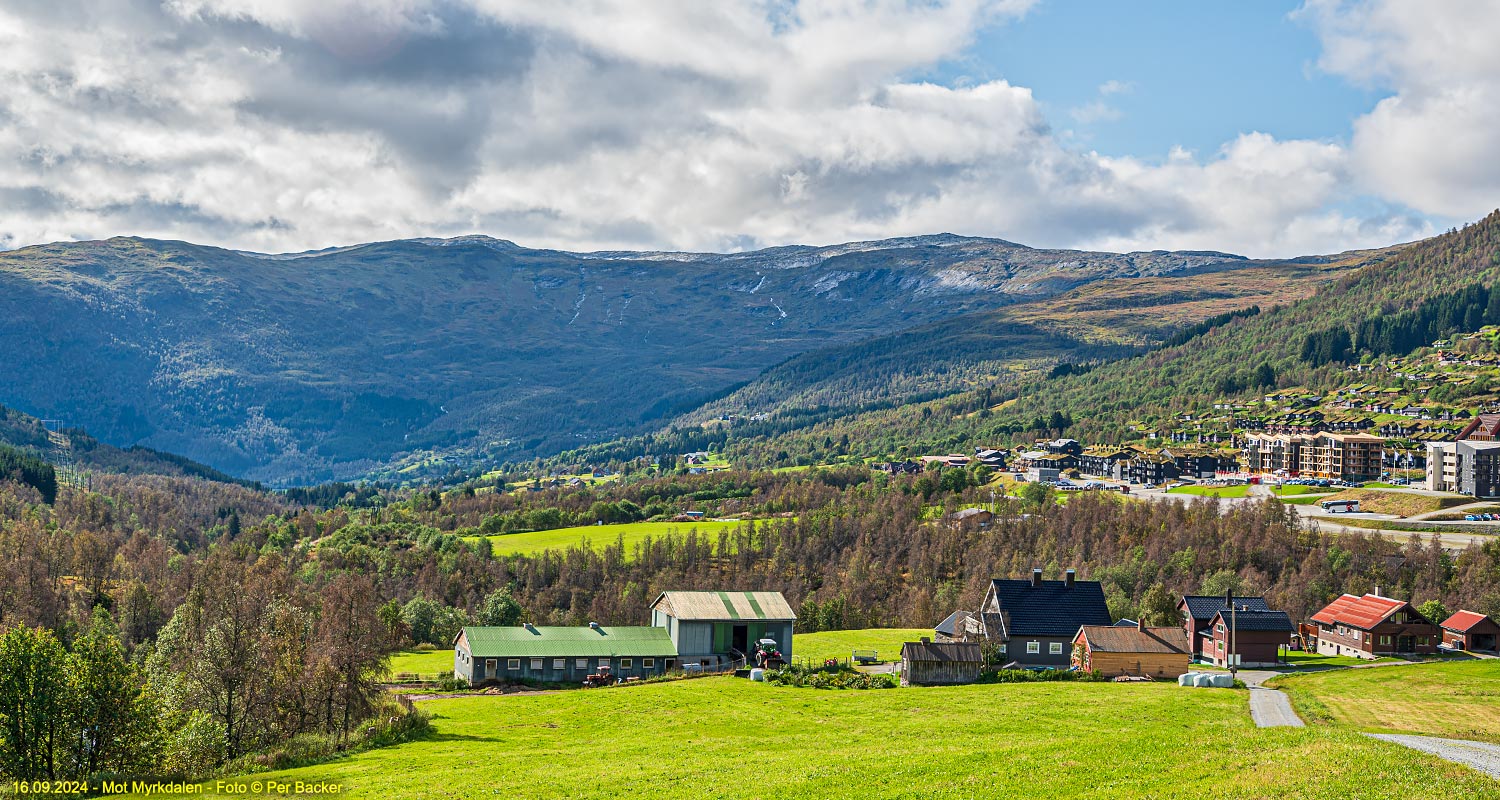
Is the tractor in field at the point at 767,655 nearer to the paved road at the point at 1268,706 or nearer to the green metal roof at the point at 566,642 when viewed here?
the green metal roof at the point at 566,642

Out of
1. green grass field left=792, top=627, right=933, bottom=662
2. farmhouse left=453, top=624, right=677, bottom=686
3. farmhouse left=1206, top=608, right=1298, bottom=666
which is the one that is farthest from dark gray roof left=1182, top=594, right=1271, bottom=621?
farmhouse left=453, top=624, right=677, bottom=686

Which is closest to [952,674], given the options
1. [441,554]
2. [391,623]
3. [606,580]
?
[391,623]

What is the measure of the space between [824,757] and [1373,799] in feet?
65.3

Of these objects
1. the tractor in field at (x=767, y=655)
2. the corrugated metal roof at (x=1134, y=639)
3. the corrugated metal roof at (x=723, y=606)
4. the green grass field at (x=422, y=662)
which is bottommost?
the green grass field at (x=422, y=662)

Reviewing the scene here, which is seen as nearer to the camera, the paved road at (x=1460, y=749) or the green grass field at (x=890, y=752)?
the green grass field at (x=890, y=752)

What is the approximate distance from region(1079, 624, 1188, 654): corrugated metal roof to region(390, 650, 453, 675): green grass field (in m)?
47.9

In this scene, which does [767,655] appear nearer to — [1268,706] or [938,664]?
[938,664]

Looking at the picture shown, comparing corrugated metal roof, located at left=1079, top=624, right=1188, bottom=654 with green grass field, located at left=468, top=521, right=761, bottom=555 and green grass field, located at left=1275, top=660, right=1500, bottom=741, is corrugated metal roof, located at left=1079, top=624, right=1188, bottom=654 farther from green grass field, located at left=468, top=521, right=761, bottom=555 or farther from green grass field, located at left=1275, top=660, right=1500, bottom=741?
green grass field, located at left=468, top=521, right=761, bottom=555

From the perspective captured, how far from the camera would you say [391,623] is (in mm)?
111312

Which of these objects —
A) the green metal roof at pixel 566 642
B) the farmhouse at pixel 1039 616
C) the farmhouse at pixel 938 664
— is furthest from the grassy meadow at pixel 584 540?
the farmhouse at pixel 938 664

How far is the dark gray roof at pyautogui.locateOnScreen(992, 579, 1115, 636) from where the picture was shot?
3393 inches

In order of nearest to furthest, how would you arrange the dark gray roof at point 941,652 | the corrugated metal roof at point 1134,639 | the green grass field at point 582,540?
1. the dark gray roof at point 941,652
2. the corrugated metal roof at point 1134,639
3. the green grass field at point 582,540

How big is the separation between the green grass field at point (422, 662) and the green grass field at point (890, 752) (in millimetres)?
21064

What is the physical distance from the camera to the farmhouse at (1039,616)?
281 ft
